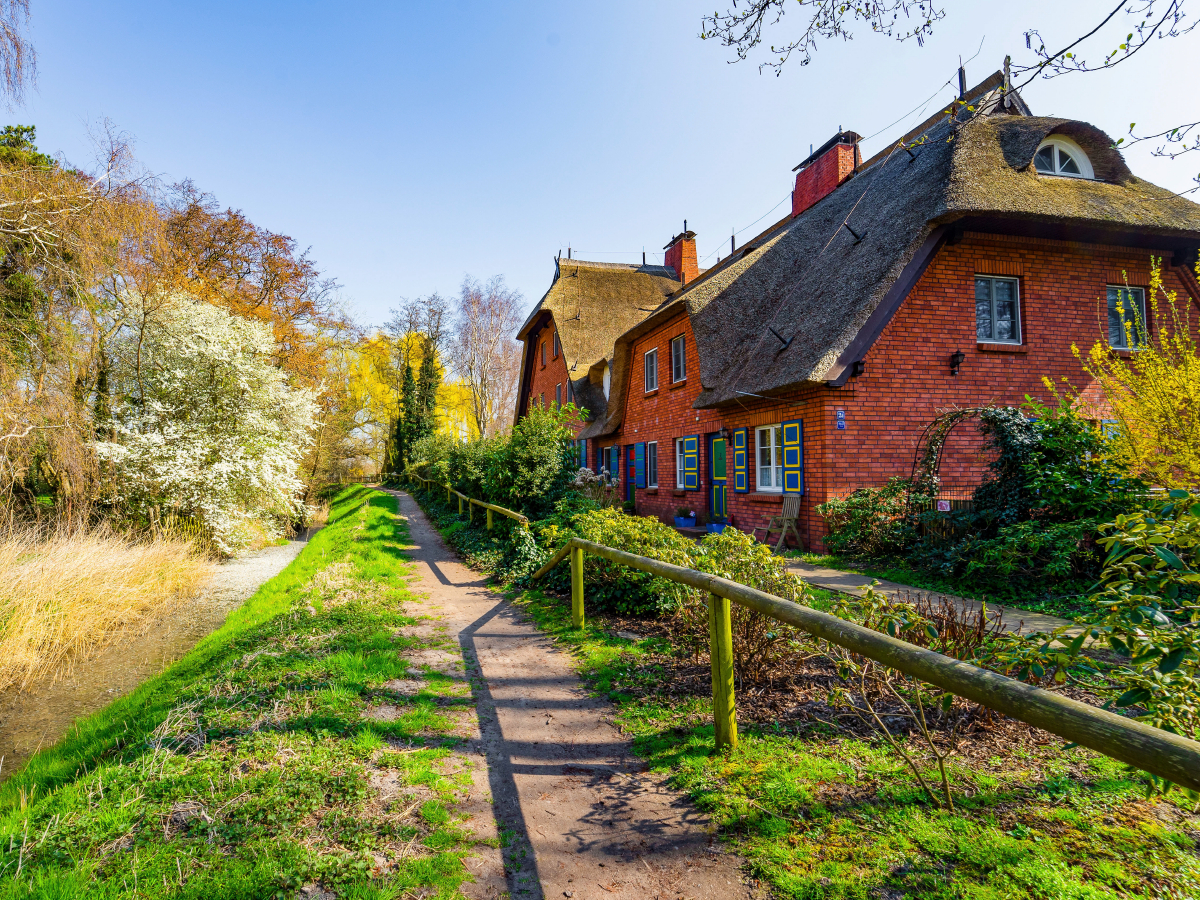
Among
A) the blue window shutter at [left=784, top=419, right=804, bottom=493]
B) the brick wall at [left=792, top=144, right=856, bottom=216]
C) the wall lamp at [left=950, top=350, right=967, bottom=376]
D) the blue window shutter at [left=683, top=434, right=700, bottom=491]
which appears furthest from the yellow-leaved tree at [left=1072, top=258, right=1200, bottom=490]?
the brick wall at [left=792, top=144, right=856, bottom=216]

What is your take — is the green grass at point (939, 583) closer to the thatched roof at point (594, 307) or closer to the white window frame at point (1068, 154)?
the white window frame at point (1068, 154)

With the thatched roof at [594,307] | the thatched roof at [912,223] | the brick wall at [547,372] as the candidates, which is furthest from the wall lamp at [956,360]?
the brick wall at [547,372]

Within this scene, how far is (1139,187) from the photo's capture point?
37.4 ft

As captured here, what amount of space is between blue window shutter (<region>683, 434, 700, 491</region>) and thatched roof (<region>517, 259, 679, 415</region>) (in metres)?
6.68

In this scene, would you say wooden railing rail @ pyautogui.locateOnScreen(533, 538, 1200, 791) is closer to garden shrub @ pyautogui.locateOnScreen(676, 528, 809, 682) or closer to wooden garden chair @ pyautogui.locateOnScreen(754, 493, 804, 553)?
garden shrub @ pyautogui.locateOnScreen(676, 528, 809, 682)

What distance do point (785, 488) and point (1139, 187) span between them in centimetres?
894

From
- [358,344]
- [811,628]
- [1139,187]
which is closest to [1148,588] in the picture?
[811,628]

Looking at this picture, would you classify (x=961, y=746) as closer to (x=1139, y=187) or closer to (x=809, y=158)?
(x=1139, y=187)

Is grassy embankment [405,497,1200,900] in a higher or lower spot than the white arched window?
lower

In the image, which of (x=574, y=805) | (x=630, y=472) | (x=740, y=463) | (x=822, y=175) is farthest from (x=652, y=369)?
(x=574, y=805)

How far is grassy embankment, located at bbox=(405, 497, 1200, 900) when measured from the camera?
2176 mm

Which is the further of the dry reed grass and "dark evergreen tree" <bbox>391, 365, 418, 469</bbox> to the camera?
"dark evergreen tree" <bbox>391, 365, 418, 469</bbox>

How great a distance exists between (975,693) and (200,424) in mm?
16891

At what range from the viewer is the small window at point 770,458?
11.5 metres
